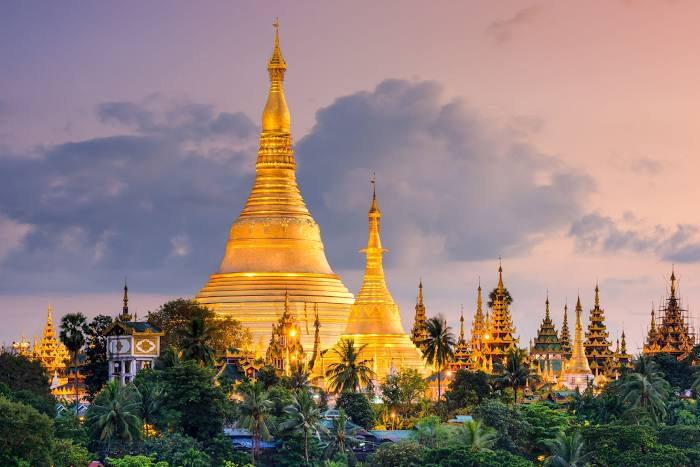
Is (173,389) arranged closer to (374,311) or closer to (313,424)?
(313,424)

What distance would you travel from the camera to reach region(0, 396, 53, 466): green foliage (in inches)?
3637

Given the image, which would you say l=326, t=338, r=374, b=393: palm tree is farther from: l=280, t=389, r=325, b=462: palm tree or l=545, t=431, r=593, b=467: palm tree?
l=545, t=431, r=593, b=467: palm tree

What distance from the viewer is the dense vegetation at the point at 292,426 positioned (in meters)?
101

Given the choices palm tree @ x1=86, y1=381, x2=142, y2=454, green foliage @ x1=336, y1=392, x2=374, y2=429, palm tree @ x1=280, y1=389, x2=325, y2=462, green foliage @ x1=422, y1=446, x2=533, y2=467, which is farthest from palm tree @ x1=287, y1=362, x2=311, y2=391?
palm tree @ x1=86, y1=381, x2=142, y2=454

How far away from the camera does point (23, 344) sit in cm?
18712

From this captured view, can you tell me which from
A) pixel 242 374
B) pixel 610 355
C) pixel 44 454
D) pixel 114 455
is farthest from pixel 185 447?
pixel 610 355

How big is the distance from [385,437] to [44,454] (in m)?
26.5

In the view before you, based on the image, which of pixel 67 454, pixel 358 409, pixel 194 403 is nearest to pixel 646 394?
pixel 358 409

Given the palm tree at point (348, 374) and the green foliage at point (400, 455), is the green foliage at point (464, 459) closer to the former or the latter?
the green foliage at point (400, 455)

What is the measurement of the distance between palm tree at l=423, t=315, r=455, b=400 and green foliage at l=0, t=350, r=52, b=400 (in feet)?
103

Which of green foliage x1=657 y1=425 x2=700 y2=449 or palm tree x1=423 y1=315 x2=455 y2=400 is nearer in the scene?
green foliage x1=657 y1=425 x2=700 y2=449

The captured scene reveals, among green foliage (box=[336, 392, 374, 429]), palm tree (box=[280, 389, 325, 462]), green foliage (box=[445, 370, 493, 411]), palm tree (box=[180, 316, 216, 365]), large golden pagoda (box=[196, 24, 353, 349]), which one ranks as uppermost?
Result: large golden pagoda (box=[196, 24, 353, 349])

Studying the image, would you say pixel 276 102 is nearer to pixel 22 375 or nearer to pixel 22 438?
pixel 22 375

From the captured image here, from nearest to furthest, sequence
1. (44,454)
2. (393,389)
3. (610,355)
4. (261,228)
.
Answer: (44,454), (393,389), (261,228), (610,355)
